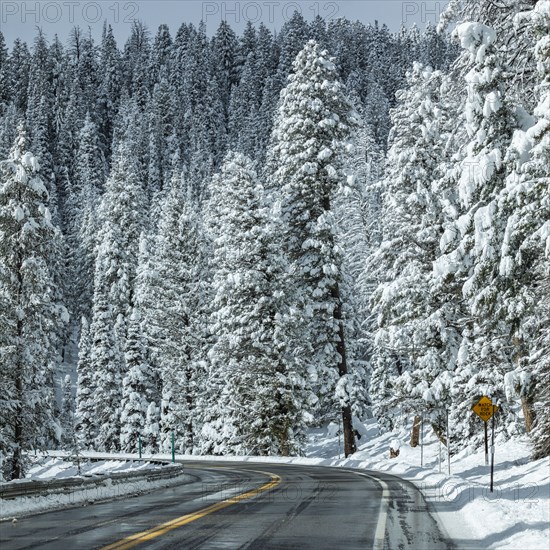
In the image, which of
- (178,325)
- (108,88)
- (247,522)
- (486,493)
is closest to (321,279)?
(178,325)

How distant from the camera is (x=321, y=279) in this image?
32.9 metres

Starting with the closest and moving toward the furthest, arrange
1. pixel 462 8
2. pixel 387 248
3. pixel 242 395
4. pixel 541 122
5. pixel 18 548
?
pixel 18 548 < pixel 541 122 < pixel 462 8 < pixel 387 248 < pixel 242 395

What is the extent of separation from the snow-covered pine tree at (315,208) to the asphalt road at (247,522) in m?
15.2

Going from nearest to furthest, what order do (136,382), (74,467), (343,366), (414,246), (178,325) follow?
(414,246) < (343,366) < (74,467) < (178,325) < (136,382)

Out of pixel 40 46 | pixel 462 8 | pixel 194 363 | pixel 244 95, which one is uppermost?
pixel 40 46

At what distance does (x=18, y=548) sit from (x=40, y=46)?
174923 mm

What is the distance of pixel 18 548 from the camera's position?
29.3 ft

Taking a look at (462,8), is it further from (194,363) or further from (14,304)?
(194,363)

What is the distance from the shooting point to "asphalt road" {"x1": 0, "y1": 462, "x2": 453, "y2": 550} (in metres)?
9.26

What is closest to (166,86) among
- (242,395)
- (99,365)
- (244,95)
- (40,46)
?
(244,95)

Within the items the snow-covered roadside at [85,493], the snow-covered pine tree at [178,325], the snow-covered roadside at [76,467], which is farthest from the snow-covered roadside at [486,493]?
the snow-covered pine tree at [178,325]

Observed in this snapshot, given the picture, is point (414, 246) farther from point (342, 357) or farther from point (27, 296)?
point (27, 296)

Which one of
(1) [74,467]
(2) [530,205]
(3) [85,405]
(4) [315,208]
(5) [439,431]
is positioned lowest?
(1) [74,467]

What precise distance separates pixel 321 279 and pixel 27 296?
12832 mm
